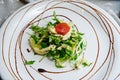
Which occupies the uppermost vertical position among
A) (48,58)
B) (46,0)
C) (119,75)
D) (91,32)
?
(46,0)

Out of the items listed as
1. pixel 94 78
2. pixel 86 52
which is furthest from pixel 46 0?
pixel 94 78

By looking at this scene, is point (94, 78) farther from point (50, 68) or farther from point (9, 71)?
point (9, 71)

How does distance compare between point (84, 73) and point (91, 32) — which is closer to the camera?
point (84, 73)

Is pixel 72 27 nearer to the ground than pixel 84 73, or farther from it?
farther from it
